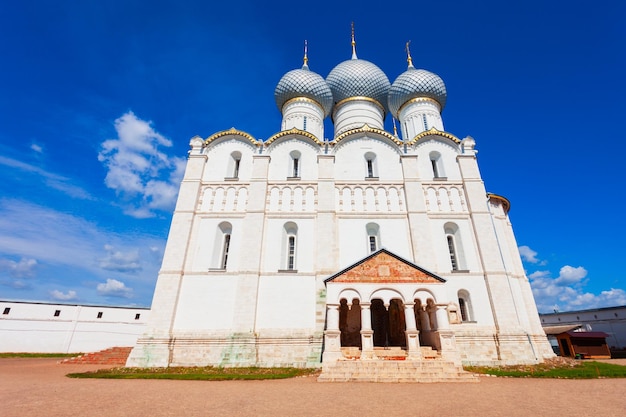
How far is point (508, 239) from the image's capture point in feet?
57.8

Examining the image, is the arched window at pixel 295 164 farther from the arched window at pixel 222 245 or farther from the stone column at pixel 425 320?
the stone column at pixel 425 320

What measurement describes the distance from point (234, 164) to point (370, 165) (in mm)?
8600

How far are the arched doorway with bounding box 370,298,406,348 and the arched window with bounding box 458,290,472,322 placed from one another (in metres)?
3.16

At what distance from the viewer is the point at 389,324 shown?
1456 centimetres

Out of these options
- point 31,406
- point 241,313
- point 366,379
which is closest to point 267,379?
point 366,379

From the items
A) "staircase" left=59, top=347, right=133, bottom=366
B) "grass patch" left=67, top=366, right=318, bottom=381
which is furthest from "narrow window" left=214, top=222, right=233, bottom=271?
"staircase" left=59, top=347, right=133, bottom=366

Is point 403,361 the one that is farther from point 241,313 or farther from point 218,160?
point 218,160

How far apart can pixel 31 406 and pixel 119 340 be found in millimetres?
22920

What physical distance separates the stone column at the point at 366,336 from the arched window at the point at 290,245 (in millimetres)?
4736

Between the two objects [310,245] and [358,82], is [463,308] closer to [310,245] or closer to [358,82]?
[310,245]

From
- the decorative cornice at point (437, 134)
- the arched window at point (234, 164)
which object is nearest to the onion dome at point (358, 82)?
the decorative cornice at point (437, 134)

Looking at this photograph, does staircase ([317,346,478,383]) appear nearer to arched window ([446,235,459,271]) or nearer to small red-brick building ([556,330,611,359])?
arched window ([446,235,459,271])

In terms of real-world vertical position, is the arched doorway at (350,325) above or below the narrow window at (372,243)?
below

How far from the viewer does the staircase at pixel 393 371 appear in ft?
32.1
